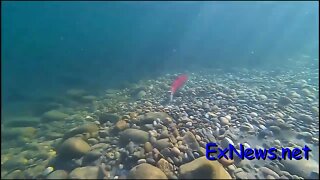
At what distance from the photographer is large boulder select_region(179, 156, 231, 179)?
14.7 ft

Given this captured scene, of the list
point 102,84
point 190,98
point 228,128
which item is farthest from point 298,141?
point 102,84

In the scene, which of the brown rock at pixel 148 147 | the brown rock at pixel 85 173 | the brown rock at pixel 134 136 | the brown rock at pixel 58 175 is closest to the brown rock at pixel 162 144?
the brown rock at pixel 148 147

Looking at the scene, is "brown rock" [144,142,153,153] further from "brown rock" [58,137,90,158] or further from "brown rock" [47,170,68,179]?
"brown rock" [47,170,68,179]

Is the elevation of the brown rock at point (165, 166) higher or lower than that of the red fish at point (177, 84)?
lower

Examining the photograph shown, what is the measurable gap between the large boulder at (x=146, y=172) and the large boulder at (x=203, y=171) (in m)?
0.41

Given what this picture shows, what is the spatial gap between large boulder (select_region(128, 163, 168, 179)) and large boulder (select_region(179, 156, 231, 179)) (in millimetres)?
409

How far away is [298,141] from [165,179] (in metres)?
3.92

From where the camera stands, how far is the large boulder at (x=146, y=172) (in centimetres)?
443

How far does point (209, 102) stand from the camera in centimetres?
885

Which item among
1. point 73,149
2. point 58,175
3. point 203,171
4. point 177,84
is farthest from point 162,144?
point 177,84

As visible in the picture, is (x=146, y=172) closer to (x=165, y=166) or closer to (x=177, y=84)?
(x=165, y=166)

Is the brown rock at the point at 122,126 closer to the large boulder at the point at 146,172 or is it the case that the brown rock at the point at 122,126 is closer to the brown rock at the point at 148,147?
the brown rock at the point at 148,147

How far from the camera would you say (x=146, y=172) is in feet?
14.7

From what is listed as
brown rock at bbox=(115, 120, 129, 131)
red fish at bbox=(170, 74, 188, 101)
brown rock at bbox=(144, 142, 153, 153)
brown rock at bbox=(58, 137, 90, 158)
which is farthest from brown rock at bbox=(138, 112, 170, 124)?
red fish at bbox=(170, 74, 188, 101)
